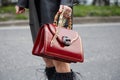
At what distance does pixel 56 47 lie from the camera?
3.23 metres

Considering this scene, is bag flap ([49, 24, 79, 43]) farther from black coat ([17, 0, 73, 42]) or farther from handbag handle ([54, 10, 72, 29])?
black coat ([17, 0, 73, 42])

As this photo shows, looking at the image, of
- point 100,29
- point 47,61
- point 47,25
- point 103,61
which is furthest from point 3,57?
point 100,29

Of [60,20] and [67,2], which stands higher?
[67,2]

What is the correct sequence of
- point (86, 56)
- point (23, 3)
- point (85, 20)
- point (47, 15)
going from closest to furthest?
point (47, 15), point (23, 3), point (86, 56), point (85, 20)

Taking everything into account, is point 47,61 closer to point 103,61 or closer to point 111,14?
point 103,61

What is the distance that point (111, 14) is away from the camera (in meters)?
13.4

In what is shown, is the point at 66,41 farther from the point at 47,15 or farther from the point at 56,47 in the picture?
the point at 47,15

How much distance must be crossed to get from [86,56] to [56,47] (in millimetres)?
3780

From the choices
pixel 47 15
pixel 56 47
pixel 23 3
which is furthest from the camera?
pixel 23 3

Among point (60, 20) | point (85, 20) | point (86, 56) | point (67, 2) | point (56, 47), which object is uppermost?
point (67, 2)

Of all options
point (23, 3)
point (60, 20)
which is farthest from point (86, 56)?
point (60, 20)

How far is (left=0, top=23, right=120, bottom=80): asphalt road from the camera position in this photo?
18.0 ft

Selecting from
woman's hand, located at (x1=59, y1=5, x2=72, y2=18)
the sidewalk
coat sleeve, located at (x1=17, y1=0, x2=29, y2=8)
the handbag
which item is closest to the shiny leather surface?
the handbag

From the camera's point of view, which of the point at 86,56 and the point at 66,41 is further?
the point at 86,56
